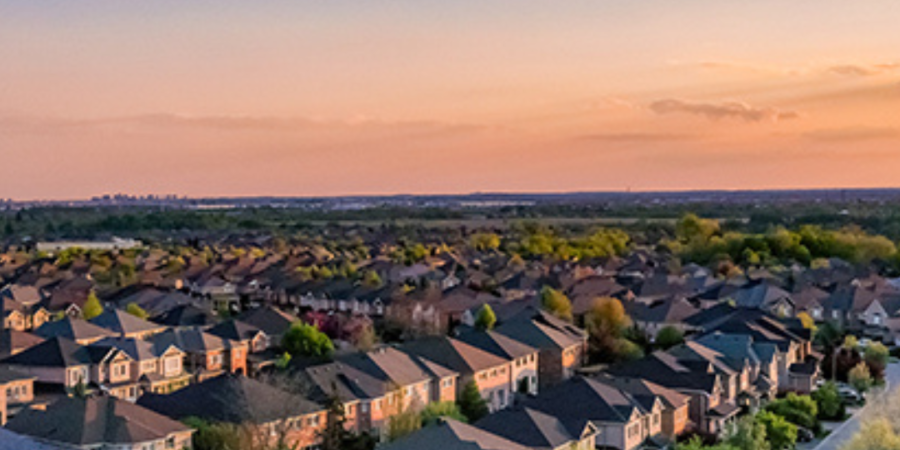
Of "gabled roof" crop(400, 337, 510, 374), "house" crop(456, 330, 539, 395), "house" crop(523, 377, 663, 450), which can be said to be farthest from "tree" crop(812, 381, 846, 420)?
"gabled roof" crop(400, 337, 510, 374)

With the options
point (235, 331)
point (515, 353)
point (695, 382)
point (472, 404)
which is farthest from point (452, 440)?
point (235, 331)

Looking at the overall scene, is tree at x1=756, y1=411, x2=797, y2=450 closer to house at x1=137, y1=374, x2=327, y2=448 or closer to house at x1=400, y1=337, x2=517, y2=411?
house at x1=400, y1=337, x2=517, y2=411

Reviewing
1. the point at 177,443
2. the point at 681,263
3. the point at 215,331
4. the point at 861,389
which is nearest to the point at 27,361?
the point at 215,331

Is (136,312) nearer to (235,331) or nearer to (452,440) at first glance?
(235,331)

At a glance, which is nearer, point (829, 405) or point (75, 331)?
point (829, 405)

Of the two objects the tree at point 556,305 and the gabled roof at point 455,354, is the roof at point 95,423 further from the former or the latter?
the tree at point 556,305

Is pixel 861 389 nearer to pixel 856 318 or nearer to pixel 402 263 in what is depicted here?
pixel 856 318
